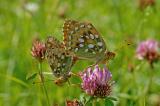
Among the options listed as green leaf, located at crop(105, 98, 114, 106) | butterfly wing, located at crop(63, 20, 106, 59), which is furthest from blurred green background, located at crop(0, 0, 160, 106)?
butterfly wing, located at crop(63, 20, 106, 59)

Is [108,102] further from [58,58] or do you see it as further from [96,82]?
[58,58]

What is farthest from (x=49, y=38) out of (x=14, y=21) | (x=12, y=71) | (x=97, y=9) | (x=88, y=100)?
(x=97, y=9)

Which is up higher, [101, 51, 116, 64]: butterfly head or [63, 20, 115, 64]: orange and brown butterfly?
[63, 20, 115, 64]: orange and brown butterfly

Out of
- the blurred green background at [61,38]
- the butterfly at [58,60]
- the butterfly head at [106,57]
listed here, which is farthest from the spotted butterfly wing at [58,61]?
the blurred green background at [61,38]

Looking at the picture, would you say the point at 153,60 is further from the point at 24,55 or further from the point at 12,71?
the point at 24,55

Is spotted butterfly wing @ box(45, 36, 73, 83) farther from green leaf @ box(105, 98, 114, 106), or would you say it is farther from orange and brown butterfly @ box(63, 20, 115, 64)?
green leaf @ box(105, 98, 114, 106)
